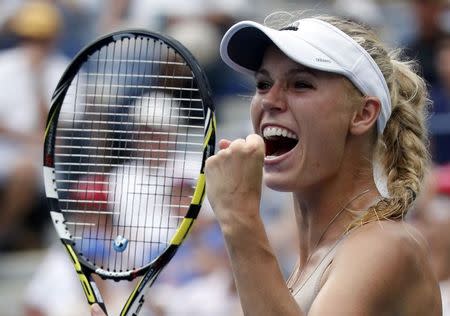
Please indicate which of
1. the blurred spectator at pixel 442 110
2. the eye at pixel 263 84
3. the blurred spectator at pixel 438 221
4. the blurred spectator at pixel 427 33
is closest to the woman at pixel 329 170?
the eye at pixel 263 84

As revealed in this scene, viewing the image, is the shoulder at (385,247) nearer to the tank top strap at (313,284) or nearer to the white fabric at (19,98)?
the tank top strap at (313,284)

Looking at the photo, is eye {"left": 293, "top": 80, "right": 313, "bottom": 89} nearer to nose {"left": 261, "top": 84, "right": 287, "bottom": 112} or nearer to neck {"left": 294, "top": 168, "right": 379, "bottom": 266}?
nose {"left": 261, "top": 84, "right": 287, "bottom": 112}

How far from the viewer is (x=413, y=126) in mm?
2932

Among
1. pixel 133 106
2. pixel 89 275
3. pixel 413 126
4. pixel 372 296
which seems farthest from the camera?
pixel 133 106

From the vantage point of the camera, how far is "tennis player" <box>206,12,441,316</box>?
2.52m

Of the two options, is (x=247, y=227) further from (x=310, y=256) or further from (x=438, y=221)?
(x=438, y=221)

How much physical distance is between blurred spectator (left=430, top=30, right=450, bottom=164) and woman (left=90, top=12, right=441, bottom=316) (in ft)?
11.0

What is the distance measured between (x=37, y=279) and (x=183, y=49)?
375 centimetres

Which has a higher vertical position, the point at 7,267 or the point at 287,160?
the point at 287,160

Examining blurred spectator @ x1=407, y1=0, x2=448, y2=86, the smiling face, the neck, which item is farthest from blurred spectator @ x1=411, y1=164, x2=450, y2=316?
the smiling face

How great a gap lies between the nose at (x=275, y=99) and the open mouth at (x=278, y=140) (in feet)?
0.17

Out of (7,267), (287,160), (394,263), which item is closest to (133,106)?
(287,160)

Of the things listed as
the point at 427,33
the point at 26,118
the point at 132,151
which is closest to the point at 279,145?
the point at 132,151

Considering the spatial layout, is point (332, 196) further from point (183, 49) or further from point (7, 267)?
point (7, 267)
